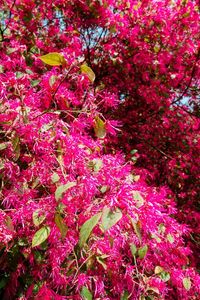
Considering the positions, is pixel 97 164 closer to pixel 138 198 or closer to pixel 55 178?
pixel 55 178

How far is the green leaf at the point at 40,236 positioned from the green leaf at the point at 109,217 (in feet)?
1.28

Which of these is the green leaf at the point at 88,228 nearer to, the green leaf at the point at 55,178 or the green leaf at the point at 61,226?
the green leaf at the point at 61,226

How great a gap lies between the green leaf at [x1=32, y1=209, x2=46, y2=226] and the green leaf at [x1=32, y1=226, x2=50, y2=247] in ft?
0.13

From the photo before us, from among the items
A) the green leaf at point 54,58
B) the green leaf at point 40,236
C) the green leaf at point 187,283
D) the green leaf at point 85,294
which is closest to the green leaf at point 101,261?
the green leaf at point 85,294

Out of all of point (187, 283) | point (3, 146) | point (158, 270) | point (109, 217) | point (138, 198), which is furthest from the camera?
point (187, 283)

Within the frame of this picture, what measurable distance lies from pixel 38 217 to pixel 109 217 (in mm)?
478

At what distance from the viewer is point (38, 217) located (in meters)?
1.84

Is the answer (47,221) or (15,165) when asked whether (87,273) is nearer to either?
(47,221)

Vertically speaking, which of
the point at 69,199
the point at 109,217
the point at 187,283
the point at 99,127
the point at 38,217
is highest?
the point at 99,127

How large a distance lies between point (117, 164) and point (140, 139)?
8.28 feet

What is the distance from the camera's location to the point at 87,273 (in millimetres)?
1965

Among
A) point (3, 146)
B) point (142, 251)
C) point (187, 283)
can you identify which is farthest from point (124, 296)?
point (3, 146)

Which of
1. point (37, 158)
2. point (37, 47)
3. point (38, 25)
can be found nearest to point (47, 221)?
point (37, 158)

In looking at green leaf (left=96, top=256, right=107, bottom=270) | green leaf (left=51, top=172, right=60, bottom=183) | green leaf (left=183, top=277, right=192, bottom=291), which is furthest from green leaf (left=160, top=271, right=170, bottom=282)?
green leaf (left=51, top=172, right=60, bottom=183)
